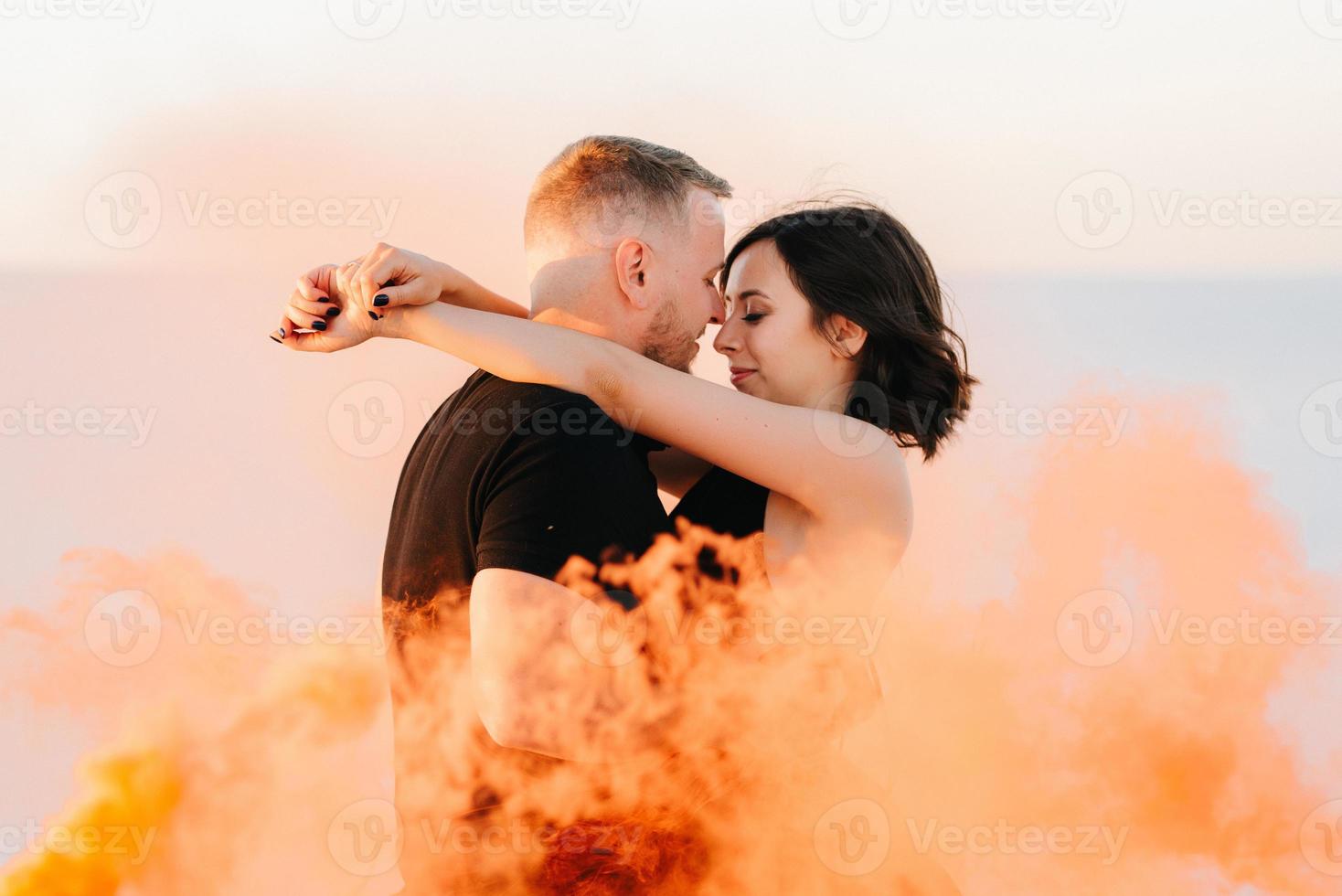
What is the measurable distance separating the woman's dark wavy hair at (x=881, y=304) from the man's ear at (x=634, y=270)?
1.10 feet

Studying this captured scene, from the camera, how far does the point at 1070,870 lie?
2.56m

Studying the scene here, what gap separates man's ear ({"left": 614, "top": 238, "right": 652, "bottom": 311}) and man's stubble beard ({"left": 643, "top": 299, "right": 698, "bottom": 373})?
1.8 inches

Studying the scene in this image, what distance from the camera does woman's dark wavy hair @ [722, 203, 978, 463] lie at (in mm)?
2037

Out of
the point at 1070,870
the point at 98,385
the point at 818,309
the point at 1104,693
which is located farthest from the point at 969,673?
the point at 98,385

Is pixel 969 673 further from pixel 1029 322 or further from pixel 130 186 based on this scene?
pixel 130 186

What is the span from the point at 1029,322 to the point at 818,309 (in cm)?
227

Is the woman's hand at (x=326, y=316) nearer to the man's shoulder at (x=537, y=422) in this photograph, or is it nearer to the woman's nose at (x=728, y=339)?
the man's shoulder at (x=537, y=422)

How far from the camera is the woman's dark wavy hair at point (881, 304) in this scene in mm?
2037

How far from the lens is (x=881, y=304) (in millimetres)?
2053

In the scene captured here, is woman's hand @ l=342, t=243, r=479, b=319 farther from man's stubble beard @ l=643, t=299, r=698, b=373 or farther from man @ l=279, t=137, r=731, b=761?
man's stubble beard @ l=643, t=299, r=698, b=373

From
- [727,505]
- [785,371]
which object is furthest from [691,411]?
[785,371]

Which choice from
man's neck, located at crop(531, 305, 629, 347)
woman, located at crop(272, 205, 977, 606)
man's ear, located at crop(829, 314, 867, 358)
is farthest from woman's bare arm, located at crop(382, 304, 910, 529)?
man's ear, located at crop(829, 314, 867, 358)

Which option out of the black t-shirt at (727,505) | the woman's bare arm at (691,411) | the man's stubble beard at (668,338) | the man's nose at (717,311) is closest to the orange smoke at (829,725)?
the black t-shirt at (727,505)

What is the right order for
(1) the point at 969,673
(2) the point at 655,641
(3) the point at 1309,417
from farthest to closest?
(3) the point at 1309,417
(1) the point at 969,673
(2) the point at 655,641
